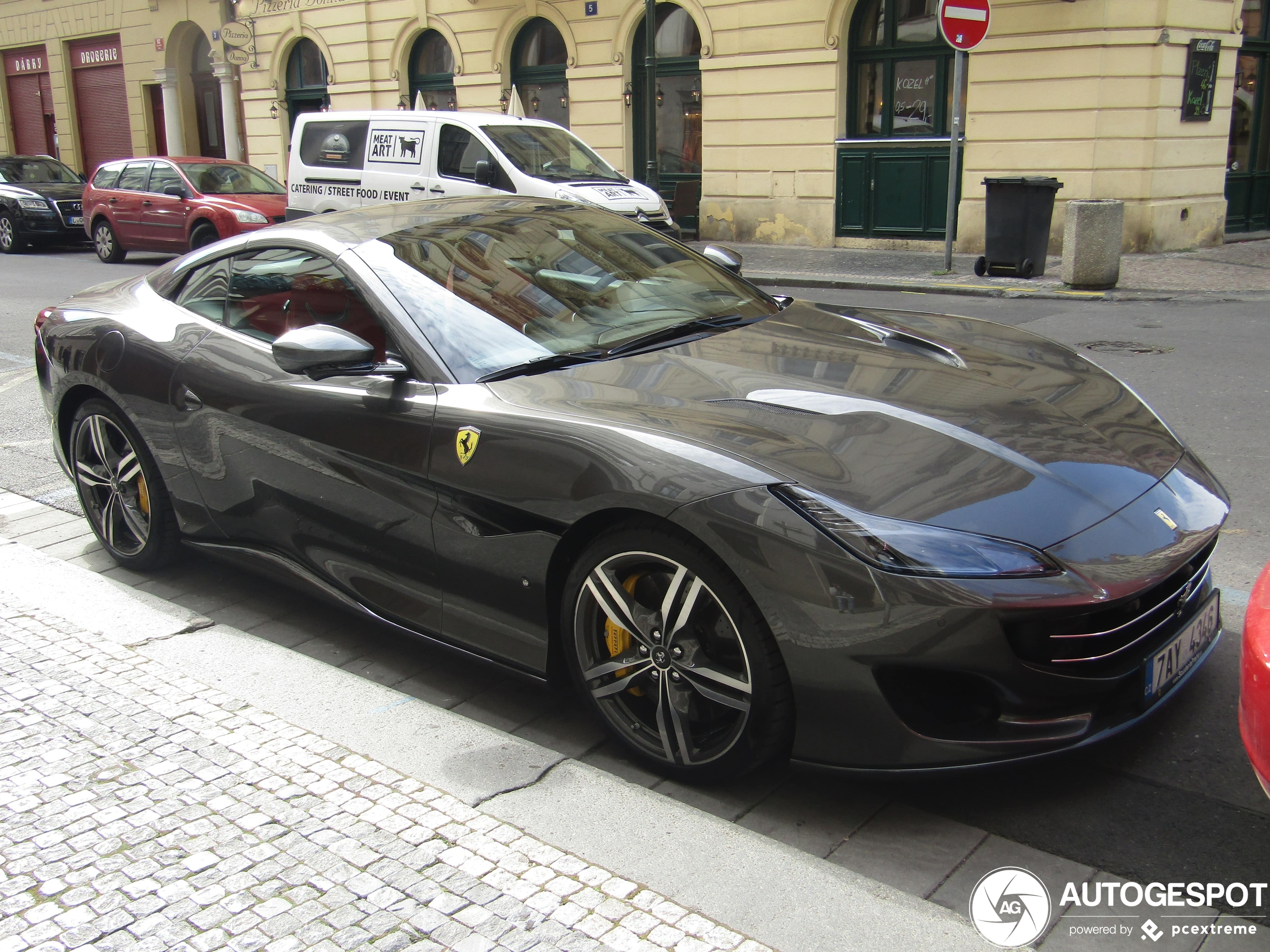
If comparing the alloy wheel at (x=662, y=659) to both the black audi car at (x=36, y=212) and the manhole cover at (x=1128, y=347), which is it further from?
the black audi car at (x=36, y=212)

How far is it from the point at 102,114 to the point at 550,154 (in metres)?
22.7

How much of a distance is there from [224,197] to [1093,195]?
12077 millimetres

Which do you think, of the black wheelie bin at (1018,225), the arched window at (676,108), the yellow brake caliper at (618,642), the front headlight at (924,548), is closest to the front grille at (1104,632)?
the front headlight at (924,548)

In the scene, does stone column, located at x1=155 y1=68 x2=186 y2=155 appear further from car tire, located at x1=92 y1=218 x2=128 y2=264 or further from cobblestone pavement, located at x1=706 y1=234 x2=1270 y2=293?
cobblestone pavement, located at x1=706 y1=234 x2=1270 y2=293

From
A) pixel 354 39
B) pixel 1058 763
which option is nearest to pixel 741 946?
pixel 1058 763

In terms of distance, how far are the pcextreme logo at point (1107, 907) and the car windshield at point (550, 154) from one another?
41.0 ft

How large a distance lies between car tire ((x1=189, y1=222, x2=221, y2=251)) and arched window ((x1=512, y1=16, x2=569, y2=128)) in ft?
20.8

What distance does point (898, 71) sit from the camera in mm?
16578

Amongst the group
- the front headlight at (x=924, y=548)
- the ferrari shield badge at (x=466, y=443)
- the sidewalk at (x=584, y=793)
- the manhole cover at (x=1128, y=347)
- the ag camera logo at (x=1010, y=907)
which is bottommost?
the sidewalk at (x=584, y=793)

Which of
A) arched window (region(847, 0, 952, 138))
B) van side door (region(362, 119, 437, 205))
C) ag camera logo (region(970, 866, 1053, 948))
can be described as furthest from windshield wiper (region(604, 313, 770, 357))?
arched window (region(847, 0, 952, 138))

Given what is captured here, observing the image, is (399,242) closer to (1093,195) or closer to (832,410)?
(832,410)

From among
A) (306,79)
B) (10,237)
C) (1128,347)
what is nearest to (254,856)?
(1128,347)

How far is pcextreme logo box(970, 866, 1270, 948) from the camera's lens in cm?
236

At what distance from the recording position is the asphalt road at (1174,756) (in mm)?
2668
